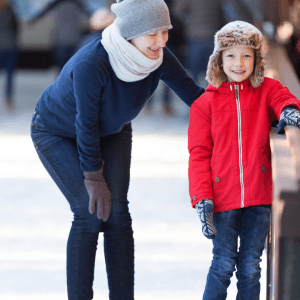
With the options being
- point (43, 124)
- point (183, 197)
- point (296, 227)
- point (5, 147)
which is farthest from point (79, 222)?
point (5, 147)

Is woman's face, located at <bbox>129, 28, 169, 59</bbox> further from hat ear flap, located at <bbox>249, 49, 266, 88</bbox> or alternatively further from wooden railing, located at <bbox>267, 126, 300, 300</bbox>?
wooden railing, located at <bbox>267, 126, 300, 300</bbox>

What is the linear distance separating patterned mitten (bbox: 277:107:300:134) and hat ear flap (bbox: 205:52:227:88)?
0.98ft

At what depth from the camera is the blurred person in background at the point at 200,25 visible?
5.90 m

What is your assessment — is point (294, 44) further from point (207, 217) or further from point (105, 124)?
point (207, 217)

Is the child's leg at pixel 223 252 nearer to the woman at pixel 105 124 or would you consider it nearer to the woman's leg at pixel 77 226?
the woman at pixel 105 124

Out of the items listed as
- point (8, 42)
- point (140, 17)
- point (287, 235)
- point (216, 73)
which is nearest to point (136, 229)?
point (216, 73)

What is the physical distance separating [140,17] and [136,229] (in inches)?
65.9

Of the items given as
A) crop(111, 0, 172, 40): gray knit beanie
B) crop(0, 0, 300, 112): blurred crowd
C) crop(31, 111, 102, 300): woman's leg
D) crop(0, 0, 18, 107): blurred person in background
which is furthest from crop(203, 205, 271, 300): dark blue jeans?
crop(0, 0, 18, 107): blurred person in background

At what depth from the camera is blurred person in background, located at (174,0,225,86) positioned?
590 cm

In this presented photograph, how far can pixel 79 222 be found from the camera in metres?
1.82

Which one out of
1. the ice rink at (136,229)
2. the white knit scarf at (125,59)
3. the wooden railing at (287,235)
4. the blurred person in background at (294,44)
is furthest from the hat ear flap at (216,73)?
the blurred person in background at (294,44)

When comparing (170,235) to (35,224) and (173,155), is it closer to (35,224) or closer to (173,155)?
(35,224)

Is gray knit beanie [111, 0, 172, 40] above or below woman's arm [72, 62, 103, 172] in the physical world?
above

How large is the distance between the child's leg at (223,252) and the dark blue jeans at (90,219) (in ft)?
1.01
